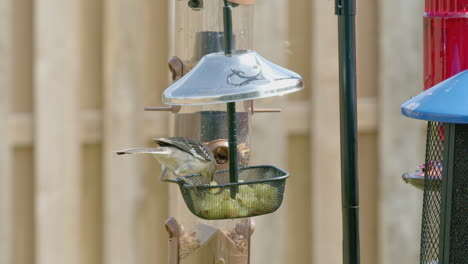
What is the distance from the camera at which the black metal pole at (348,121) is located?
68.5 inches

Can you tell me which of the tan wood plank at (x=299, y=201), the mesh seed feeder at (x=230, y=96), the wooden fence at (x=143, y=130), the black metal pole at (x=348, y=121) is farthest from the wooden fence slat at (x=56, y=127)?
the black metal pole at (x=348, y=121)

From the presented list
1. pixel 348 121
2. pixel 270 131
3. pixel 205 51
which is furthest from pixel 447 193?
pixel 270 131

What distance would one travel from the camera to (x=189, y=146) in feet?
5.67

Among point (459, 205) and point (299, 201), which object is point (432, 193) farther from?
point (299, 201)

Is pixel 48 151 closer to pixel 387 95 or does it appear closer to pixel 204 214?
pixel 387 95

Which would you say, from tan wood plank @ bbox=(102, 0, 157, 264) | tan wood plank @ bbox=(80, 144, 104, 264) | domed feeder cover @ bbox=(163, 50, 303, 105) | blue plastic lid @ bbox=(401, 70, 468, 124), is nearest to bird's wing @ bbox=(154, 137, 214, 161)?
domed feeder cover @ bbox=(163, 50, 303, 105)

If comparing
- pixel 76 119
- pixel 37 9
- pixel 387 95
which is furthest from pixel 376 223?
pixel 37 9

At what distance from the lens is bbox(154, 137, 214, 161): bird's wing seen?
5.63ft

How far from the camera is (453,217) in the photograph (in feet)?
5.24

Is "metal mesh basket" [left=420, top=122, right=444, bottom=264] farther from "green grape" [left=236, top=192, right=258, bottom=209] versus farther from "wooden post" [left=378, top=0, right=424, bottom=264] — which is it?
"wooden post" [left=378, top=0, right=424, bottom=264]

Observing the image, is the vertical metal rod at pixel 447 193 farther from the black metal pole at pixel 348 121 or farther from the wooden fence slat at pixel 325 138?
the wooden fence slat at pixel 325 138

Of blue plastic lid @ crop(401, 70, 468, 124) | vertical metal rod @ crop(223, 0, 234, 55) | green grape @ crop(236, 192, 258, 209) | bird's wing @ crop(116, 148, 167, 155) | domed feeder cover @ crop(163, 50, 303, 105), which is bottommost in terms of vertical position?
green grape @ crop(236, 192, 258, 209)

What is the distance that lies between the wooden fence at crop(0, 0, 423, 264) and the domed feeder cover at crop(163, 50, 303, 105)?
1404 mm

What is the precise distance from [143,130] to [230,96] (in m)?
1.55
